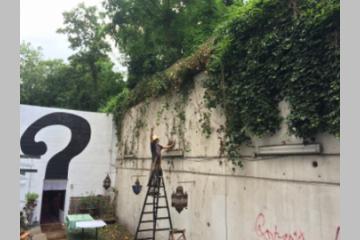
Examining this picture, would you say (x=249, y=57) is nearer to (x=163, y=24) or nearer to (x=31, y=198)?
(x=163, y=24)

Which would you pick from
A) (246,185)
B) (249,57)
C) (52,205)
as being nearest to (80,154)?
(52,205)

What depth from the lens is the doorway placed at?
1263 cm

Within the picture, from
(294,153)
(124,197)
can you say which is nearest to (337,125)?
(294,153)

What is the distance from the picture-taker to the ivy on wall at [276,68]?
10.3 feet

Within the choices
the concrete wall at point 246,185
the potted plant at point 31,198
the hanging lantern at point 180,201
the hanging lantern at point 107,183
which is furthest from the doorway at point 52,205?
the hanging lantern at point 180,201

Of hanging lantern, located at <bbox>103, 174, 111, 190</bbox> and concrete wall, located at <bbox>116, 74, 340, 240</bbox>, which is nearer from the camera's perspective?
concrete wall, located at <bbox>116, 74, 340, 240</bbox>

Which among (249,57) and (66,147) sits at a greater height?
(249,57)

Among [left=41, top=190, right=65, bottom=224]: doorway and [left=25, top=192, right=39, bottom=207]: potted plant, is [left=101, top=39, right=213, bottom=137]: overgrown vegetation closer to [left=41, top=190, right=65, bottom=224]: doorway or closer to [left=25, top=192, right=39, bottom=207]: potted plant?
[left=25, top=192, right=39, bottom=207]: potted plant

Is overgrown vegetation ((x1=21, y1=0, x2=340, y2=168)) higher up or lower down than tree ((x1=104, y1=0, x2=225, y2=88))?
lower down

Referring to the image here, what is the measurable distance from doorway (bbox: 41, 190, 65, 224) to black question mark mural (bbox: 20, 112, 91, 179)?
158cm

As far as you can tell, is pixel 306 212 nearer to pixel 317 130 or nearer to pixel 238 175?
pixel 317 130

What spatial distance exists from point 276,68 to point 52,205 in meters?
13.2

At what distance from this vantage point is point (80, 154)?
40.0ft

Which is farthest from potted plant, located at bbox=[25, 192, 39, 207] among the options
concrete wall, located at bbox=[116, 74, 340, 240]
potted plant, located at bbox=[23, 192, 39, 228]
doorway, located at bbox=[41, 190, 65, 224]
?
concrete wall, located at bbox=[116, 74, 340, 240]
